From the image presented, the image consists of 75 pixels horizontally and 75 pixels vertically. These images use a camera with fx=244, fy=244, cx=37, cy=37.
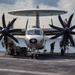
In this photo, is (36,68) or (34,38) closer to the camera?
(36,68)

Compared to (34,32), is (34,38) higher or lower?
lower

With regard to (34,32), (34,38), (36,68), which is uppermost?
(34,32)

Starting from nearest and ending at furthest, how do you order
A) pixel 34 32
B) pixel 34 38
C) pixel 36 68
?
1. pixel 36 68
2. pixel 34 38
3. pixel 34 32

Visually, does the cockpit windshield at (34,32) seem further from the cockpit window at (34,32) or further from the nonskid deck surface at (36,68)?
the nonskid deck surface at (36,68)

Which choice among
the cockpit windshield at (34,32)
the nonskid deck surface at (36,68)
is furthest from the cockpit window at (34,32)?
the nonskid deck surface at (36,68)

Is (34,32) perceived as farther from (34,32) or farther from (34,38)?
(34,38)

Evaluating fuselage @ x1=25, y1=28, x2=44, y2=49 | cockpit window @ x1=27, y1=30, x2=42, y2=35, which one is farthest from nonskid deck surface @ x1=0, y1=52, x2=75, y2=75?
cockpit window @ x1=27, y1=30, x2=42, y2=35

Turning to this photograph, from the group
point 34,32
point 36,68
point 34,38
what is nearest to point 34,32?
point 34,32

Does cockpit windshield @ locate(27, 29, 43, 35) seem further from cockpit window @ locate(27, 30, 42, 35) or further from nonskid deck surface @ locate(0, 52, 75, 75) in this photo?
nonskid deck surface @ locate(0, 52, 75, 75)

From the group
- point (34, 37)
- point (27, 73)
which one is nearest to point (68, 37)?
point (34, 37)

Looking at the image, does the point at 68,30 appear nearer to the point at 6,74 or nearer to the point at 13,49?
the point at 13,49

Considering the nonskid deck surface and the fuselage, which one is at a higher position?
the fuselage

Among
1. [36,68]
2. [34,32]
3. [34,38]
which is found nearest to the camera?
[36,68]

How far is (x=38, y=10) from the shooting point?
36.5 m
